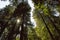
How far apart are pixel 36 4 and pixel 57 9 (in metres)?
1.10

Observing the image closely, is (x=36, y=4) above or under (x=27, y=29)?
above

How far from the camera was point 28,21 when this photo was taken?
1069 cm

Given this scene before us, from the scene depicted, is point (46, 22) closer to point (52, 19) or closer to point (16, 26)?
point (52, 19)

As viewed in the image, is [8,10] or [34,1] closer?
[34,1]

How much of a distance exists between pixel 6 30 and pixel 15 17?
2.78 feet

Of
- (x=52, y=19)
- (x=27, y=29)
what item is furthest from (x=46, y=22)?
(x=27, y=29)

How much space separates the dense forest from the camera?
33.9 ft

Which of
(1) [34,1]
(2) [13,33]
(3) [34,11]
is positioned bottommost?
(2) [13,33]

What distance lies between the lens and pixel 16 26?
417 inches

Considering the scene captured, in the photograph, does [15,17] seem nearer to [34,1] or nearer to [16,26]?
[16,26]

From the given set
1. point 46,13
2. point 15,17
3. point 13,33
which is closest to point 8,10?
point 15,17

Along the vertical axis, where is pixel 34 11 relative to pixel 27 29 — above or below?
above

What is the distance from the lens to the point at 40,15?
418 inches

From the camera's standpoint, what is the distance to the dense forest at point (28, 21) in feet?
33.9
